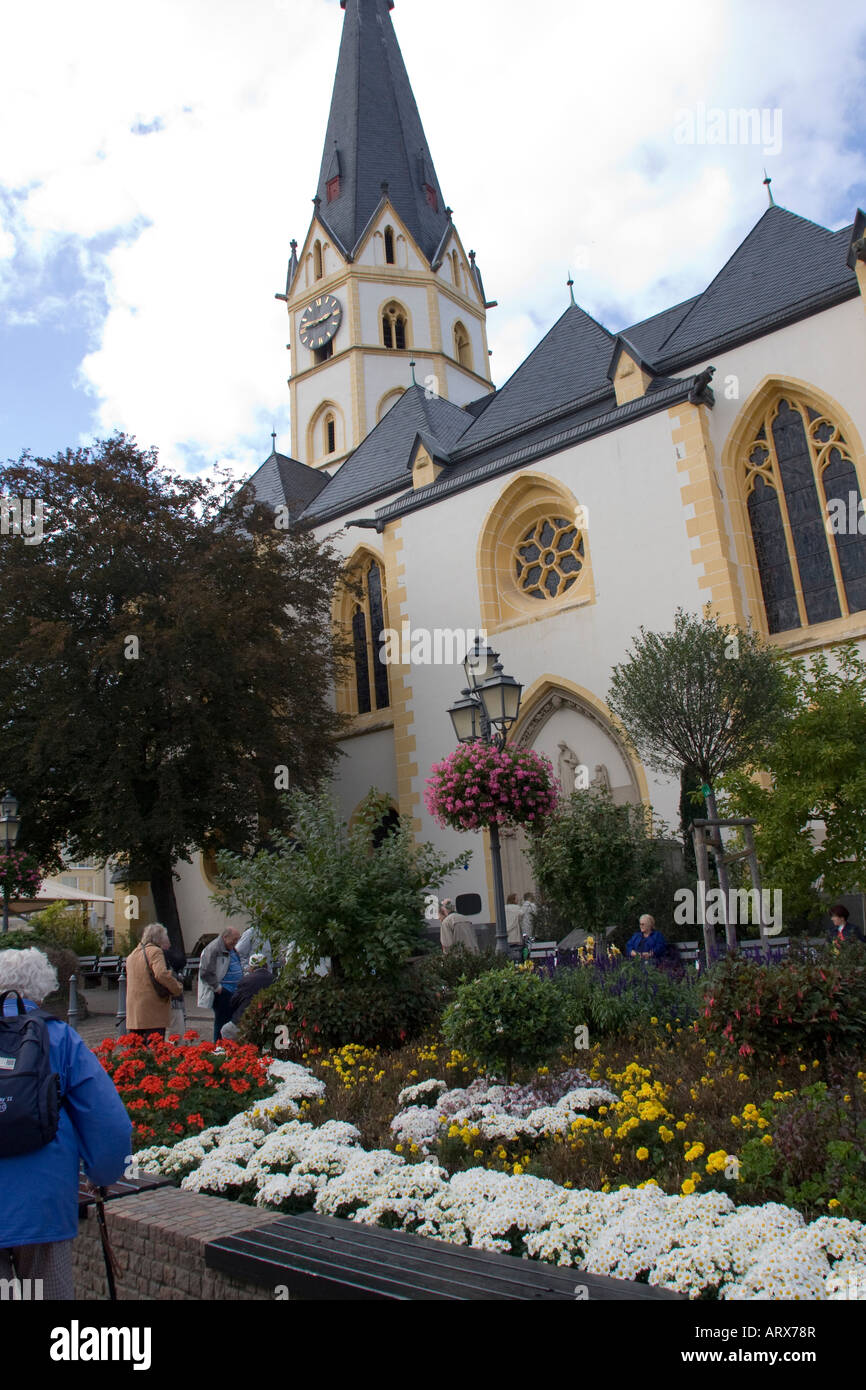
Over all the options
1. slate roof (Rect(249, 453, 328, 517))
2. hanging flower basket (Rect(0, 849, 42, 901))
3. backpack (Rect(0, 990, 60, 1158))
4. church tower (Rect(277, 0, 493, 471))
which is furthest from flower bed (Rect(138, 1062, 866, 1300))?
church tower (Rect(277, 0, 493, 471))

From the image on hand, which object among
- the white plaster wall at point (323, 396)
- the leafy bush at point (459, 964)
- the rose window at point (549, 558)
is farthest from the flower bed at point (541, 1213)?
the white plaster wall at point (323, 396)

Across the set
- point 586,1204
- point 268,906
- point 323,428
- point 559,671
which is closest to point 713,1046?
point 586,1204

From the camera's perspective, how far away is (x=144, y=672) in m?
17.7

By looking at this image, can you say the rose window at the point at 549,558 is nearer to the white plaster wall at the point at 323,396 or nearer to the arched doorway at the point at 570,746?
the arched doorway at the point at 570,746

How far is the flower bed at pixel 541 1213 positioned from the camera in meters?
3.26

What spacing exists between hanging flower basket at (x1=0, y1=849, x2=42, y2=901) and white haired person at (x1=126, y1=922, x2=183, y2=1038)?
9.52 m

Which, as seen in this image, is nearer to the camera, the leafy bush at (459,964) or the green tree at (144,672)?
the leafy bush at (459,964)

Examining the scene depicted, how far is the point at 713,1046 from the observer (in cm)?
621

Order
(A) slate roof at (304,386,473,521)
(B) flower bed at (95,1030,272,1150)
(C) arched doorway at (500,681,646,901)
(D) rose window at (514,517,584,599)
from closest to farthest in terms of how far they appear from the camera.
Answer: (B) flower bed at (95,1030,272,1150) < (C) arched doorway at (500,681,646,901) < (D) rose window at (514,517,584,599) < (A) slate roof at (304,386,473,521)

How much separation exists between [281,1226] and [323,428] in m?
32.3

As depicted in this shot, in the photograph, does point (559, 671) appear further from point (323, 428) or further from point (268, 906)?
point (323, 428)

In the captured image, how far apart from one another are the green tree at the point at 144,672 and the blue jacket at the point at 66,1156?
47.5ft

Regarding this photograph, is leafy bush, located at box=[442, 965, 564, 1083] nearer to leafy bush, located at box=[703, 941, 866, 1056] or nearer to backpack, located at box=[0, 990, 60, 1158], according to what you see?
leafy bush, located at box=[703, 941, 866, 1056]

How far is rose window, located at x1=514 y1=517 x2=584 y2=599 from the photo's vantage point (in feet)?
65.7
